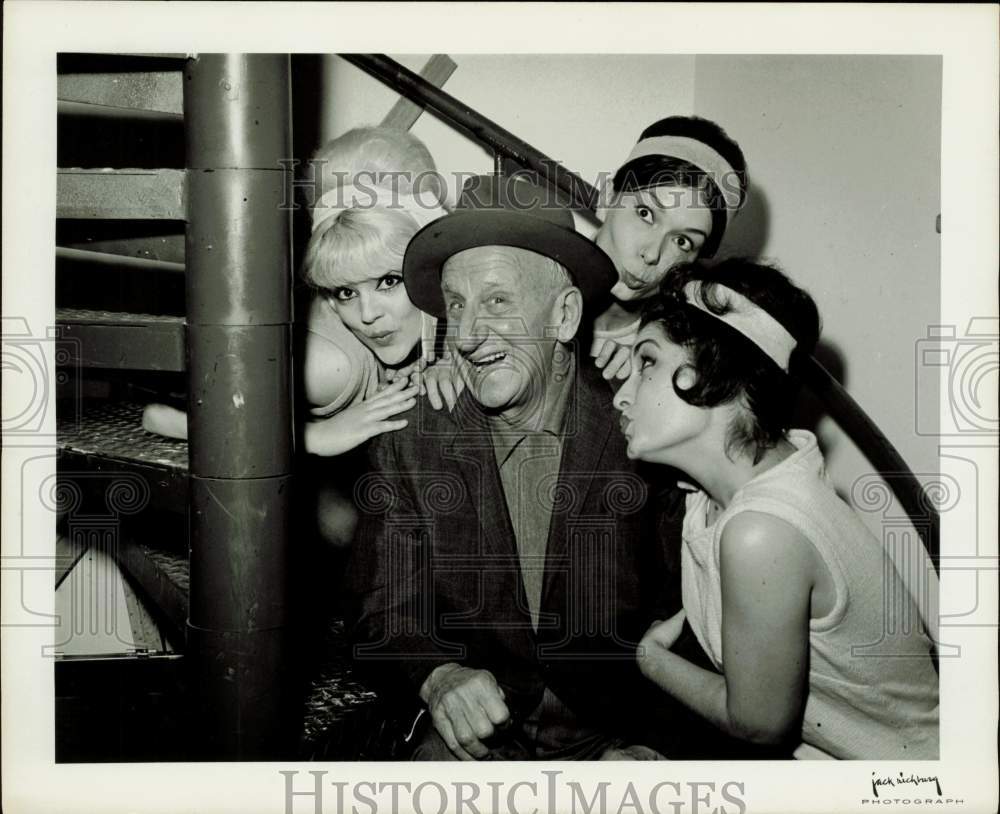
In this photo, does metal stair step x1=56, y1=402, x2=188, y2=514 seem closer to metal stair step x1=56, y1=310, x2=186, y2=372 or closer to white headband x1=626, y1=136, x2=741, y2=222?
metal stair step x1=56, y1=310, x2=186, y2=372

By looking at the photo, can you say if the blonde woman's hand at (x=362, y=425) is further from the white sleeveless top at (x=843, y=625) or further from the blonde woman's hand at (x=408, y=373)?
the white sleeveless top at (x=843, y=625)

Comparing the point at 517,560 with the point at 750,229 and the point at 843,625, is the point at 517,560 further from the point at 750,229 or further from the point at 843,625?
the point at 750,229

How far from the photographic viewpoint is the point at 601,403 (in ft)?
6.70

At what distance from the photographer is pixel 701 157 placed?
6.64 feet

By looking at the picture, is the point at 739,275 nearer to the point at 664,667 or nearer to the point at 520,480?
the point at 520,480

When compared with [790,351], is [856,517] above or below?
below

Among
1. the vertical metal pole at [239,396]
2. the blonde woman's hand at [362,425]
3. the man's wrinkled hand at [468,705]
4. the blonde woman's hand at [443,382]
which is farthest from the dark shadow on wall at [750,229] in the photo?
the man's wrinkled hand at [468,705]

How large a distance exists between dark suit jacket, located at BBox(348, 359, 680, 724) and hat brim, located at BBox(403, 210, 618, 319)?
22 cm

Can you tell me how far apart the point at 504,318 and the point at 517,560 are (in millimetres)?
492

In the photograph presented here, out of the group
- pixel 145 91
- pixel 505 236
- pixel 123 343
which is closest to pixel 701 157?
pixel 505 236

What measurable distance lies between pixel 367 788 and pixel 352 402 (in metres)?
0.79

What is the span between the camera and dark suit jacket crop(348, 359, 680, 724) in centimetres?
205

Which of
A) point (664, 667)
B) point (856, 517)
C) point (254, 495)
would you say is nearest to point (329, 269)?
point (254, 495)

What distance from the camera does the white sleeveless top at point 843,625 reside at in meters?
1.96
